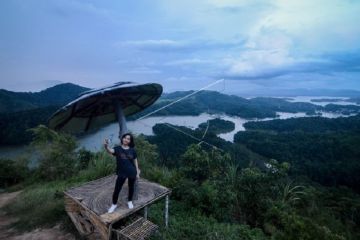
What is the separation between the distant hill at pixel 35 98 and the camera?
228 ft

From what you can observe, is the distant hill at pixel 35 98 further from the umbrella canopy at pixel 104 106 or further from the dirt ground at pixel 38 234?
the umbrella canopy at pixel 104 106

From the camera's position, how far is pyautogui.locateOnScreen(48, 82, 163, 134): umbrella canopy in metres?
3.63

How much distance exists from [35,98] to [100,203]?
99.1 meters

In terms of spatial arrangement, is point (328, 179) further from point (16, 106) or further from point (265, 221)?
point (16, 106)

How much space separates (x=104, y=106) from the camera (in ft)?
14.7

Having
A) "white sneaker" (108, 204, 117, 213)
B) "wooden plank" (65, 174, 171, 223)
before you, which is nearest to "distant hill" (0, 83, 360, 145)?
"wooden plank" (65, 174, 171, 223)

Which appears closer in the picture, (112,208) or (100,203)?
→ (112,208)

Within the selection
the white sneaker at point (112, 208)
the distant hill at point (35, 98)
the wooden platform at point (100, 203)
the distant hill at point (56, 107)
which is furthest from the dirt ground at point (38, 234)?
the distant hill at point (35, 98)

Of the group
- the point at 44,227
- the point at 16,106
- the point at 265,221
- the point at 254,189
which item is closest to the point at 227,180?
the point at 254,189

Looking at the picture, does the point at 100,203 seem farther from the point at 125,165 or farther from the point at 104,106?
the point at 104,106

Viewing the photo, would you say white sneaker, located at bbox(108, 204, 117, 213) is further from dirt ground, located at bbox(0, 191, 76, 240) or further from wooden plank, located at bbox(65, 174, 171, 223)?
dirt ground, located at bbox(0, 191, 76, 240)

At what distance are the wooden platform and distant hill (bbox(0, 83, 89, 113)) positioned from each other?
196 feet

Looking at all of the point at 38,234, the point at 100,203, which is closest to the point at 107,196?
the point at 100,203

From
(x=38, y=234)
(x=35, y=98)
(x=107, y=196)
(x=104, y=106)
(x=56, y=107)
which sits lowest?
(x=38, y=234)
